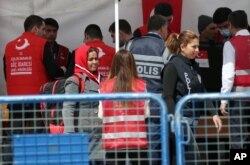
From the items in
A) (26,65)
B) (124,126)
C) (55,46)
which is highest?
(55,46)

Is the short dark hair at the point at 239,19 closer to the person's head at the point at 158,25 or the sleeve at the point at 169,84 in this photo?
the person's head at the point at 158,25

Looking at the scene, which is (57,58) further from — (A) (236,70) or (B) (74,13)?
(A) (236,70)

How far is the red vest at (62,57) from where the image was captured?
33.4 feet

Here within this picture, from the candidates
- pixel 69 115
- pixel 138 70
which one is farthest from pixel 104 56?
pixel 69 115

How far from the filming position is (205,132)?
687 centimetres

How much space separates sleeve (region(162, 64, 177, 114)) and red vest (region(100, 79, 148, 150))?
2.37 ft

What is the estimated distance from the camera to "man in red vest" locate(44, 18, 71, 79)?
1020 centimetres

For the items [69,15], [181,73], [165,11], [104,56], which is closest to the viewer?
[181,73]

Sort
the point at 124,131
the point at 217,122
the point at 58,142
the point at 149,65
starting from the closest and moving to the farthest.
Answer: the point at 58,142 < the point at 124,131 < the point at 217,122 < the point at 149,65

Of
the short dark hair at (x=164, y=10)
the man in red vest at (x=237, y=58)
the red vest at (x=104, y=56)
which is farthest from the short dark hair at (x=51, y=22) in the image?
the man in red vest at (x=237, y=58)

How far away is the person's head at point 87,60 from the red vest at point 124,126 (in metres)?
1.34

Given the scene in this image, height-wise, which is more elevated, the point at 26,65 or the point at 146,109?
the point at 26,65

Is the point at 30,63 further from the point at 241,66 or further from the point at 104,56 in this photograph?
the point at 241,66

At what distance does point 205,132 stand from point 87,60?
68.9 inches
